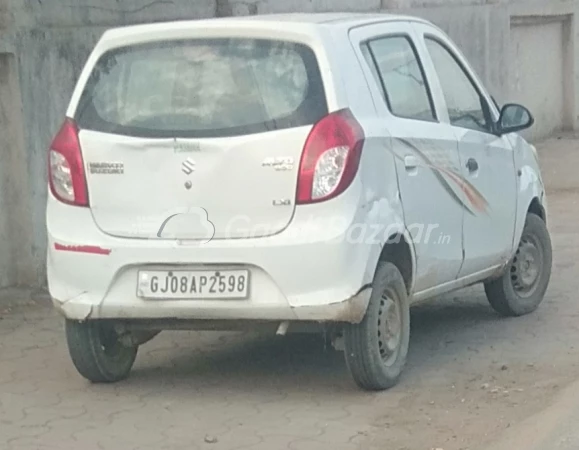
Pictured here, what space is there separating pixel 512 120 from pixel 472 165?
0.61 metres

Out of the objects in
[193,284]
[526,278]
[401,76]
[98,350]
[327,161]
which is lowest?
[526,278]

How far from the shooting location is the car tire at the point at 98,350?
6.47 meters

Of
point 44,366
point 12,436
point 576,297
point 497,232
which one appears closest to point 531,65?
point 576,297

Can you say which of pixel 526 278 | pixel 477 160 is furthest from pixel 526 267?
pixel 477 160

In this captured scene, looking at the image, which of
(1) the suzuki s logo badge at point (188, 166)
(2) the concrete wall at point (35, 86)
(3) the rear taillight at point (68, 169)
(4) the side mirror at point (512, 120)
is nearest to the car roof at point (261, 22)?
(3) the rear taillight at point (68, 169)

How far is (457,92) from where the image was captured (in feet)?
24.6

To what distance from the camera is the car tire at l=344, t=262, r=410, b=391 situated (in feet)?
20.2

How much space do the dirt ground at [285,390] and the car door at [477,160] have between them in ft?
1.85

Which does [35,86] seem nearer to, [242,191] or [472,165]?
[472,165]

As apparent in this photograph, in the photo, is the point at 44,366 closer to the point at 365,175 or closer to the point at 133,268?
the point at 133,268

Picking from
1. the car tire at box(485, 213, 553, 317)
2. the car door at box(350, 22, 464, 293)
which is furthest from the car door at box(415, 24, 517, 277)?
the car tire at box(485, 213, 553, 317)

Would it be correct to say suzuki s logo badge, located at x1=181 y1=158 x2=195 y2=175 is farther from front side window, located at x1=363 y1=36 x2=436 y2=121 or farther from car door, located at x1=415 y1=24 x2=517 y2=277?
car door, located at x1=415 y1=24 x2=517 y2=277

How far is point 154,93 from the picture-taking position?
20.6ft

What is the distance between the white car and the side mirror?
107cm
